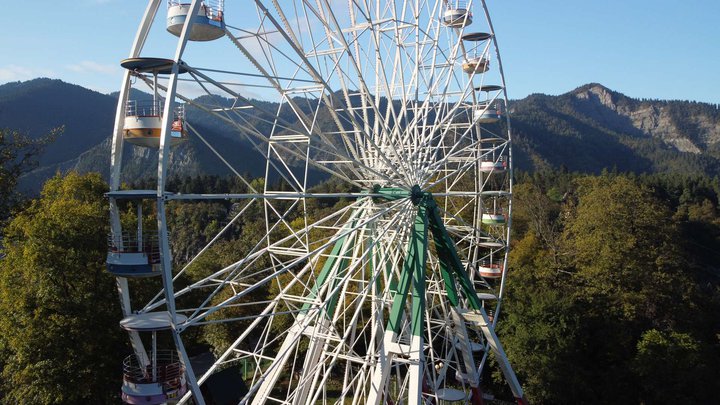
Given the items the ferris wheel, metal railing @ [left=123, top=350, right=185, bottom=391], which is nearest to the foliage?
the ferris wheel

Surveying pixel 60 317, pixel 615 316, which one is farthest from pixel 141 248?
pixel 615 316

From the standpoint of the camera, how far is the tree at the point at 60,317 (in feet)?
61.8

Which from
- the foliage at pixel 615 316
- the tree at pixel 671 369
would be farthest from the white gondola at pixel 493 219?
the tree at pixel 671 369

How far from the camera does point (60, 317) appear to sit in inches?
758

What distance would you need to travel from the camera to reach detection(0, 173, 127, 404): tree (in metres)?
18.8

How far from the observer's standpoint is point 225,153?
554 feet

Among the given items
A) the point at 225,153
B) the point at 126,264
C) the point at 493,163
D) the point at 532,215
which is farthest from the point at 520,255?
the point at 225,153

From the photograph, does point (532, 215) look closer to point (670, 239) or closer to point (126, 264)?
point (670, 239)

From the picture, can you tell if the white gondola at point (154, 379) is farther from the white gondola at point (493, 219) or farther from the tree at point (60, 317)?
the white gondola at point (493, 219)

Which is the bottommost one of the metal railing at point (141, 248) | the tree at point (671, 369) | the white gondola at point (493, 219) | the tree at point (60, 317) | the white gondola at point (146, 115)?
Answer: the tree at point (671, 369)

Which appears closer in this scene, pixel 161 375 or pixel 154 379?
pixel 154 379

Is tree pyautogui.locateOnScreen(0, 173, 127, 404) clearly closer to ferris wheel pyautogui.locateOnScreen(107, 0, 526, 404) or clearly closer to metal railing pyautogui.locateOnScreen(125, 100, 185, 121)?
ferris wheel pyautogui.locateOnScreen(107, 0, 526, 404)

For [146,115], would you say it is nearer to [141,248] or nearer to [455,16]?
[141,248]

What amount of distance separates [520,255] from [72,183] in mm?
26302
